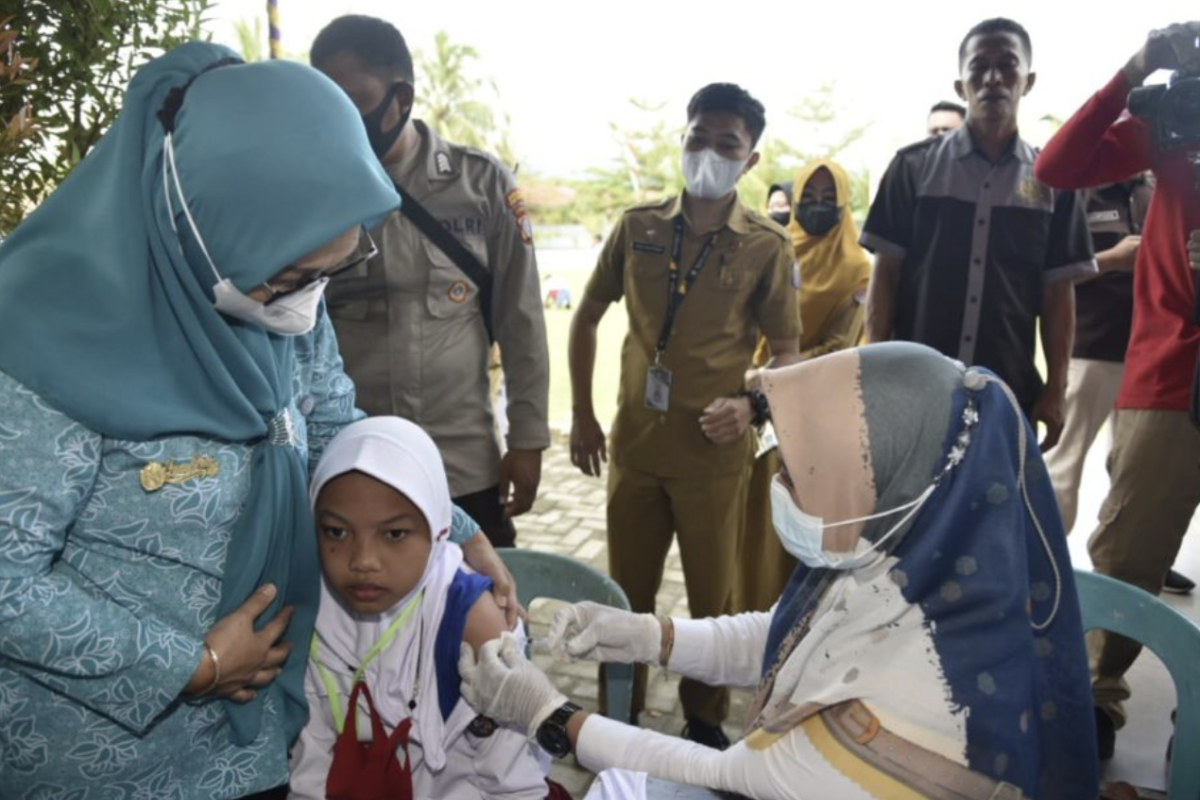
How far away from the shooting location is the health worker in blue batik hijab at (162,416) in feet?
3.18

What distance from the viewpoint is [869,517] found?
1160 mm

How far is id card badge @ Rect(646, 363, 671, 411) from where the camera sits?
259cm

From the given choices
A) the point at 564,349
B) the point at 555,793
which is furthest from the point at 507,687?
the point at 564,349

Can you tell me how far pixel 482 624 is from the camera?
4.98 ft

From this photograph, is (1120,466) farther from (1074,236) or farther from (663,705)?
(663,705)

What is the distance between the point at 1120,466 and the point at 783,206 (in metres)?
3.03

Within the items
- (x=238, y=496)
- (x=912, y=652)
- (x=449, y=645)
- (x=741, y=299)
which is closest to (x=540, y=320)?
(x=741, y=299)

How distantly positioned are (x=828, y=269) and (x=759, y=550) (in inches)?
52.1

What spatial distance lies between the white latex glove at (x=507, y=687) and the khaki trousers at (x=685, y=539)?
3.96 feet

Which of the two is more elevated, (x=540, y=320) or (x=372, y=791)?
(x=540, y=320)

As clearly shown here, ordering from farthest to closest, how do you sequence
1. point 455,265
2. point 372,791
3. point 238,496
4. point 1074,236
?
point 1074,236 → point 455,265 → point 372,791 → point 238,496

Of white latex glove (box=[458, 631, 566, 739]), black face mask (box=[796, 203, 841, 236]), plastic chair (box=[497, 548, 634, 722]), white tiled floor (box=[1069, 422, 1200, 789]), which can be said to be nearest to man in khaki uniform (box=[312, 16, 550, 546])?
plastic chair (box=[497, 548, 634, 722])

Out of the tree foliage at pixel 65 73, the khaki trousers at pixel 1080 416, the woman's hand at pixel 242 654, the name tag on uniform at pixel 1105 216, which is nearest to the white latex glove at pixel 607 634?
the woman's hand at pixel 242 654

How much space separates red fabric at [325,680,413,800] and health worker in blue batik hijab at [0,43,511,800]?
0.66 ft
